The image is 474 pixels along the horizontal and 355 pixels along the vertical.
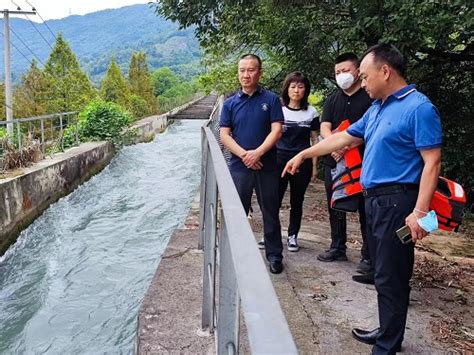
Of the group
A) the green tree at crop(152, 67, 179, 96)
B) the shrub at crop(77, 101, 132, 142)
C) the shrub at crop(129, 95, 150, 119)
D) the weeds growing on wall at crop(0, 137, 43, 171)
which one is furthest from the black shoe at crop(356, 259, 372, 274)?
the green tree at crop(152, 67, 179, 96)

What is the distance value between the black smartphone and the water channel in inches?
92.5

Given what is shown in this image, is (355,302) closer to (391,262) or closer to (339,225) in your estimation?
(339,225)

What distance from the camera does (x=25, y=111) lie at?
2369 cm

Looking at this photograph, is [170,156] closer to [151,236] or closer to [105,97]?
[151,236]

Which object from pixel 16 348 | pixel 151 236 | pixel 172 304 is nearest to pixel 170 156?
pixel 151 236

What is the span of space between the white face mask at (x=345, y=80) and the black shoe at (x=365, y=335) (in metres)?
1.61

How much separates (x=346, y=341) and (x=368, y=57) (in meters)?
1.56

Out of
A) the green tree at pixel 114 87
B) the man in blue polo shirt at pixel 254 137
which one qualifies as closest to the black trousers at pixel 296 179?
the man in blue polo shirt at pixel 254 137

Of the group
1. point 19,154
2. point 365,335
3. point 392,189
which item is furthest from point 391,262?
point 19,154

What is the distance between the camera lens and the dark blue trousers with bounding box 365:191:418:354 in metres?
2.18

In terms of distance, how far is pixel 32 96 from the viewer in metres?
24.5

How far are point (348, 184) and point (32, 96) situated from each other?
965 inches

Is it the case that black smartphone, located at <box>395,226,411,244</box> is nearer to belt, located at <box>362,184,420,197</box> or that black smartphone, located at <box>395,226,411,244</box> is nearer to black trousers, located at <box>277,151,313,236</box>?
belt, located at <box>362,184,420,197</box>

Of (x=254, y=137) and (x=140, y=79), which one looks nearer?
(x=254, y=137)
